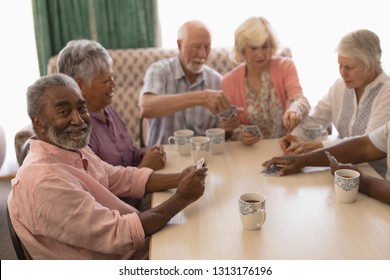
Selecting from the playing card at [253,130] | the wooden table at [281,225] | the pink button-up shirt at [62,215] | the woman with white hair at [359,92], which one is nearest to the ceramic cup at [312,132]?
the woman with white hair at [359,92]

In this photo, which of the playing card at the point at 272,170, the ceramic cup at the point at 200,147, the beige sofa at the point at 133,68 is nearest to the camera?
the playing card at the point at 272,170

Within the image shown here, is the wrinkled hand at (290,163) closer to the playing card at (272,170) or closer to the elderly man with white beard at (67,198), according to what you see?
the playing card at (272,170)

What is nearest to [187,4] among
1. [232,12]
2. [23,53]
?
[232,12]

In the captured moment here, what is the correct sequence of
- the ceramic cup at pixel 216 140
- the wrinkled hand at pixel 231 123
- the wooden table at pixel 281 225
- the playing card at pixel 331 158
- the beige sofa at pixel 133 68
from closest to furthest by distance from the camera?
the wooden table at pixel 281 225
the playing card at pixel 331 158
the ceramic cup at pixel 216 140
the wrinkled hand at pixel 231 123
the beige sofa at pixel 133 68

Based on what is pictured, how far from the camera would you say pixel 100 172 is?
185cm

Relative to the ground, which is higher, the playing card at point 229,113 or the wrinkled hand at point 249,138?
the playing card at point 229,113

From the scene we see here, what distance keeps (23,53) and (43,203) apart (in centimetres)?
294

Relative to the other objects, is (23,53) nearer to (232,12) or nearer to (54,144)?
(232,12)

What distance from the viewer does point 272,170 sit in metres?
1.96

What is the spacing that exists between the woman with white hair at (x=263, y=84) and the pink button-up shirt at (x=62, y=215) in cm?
135

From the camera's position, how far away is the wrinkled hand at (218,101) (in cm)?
241

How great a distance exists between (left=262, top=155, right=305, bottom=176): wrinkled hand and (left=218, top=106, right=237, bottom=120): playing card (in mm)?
492

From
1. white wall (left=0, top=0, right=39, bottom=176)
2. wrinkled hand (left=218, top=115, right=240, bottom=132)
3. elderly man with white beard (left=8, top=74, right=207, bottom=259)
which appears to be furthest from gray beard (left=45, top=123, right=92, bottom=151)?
white wall (left=0, top=0, right=39, bottom=176)

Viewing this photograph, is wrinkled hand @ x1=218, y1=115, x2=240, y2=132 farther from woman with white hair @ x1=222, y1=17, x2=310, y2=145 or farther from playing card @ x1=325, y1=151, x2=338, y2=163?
playing card @ x1=325, y1=151, x2=338, y2=163
